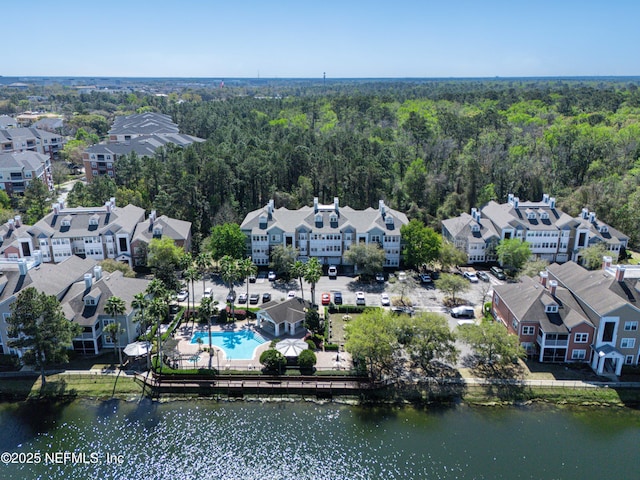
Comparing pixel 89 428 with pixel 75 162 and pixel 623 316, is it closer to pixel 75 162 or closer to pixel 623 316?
pixel 623 316

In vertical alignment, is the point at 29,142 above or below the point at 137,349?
above

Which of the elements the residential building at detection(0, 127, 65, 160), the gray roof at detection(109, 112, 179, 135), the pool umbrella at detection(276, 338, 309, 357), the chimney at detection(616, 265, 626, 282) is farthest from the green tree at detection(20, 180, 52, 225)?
the chimney at detection(616, 265, 626, 282)

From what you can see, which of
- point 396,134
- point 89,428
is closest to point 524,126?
point 396,134

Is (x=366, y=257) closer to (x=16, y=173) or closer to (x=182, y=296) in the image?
(x=182, y=296)

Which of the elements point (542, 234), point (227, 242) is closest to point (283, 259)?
point (227, 242)

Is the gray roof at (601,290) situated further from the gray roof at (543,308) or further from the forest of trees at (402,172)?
the forest of trees at (402,172)

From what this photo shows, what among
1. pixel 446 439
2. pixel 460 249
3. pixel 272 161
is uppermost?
pixel 272 161

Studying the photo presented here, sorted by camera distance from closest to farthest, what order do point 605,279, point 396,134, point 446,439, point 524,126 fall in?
1. point 446,439
2. point 605,279
3. point 396,134
4. point 524,126
